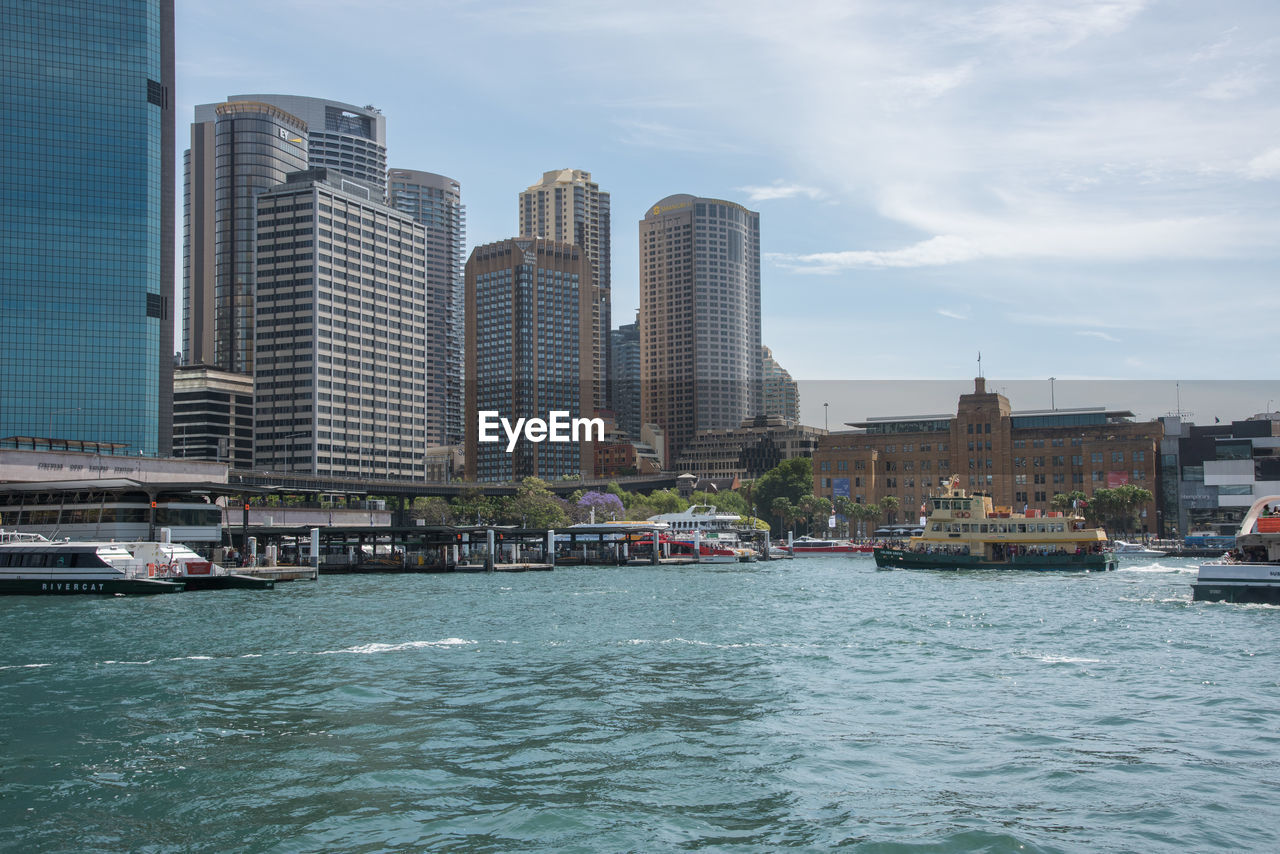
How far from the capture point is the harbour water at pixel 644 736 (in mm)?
19875

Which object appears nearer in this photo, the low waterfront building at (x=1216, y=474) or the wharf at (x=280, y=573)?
the wharf at (x=280, y=573)

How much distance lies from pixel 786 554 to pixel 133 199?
12219 cm

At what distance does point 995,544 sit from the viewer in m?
116

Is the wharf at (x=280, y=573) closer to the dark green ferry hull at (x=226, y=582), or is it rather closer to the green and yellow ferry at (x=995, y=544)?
the dark green ferry hull at (x=226, y=582)

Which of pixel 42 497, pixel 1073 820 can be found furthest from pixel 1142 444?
pixel 1073 820

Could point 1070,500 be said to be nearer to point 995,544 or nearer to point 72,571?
point 995,544

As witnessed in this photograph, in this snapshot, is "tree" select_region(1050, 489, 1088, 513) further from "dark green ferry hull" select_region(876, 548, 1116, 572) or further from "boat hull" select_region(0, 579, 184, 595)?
"boat hull" select_region(0, 579, 184, 595)

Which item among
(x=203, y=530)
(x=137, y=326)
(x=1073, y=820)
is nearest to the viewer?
(x=1073, y=820)

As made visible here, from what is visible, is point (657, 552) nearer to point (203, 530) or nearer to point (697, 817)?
point (203, 530)

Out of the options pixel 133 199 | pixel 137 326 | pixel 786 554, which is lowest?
pixel 786 554

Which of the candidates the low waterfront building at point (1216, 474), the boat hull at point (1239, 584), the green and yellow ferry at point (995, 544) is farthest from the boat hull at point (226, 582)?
the low waterfront building at point (1216, 474)

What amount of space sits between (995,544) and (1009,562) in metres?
3.29

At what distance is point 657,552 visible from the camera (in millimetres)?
152250

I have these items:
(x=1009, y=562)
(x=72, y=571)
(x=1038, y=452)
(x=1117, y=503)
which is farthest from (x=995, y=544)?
(x=72, y=571)
